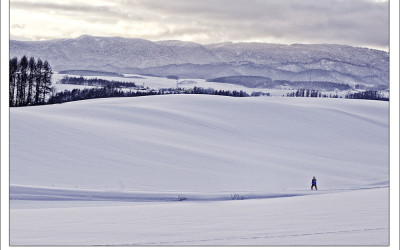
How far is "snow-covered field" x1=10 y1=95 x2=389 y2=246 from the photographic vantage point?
6461 mm

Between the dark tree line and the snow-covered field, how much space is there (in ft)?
20.9

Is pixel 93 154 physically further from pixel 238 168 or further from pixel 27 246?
pixel 27 246

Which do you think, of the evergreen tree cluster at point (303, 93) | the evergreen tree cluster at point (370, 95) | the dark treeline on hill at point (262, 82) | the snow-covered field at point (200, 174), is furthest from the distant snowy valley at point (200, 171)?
the dark treeline on hill at point (262, 82)

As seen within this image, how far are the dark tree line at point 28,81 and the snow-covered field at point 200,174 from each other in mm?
6365

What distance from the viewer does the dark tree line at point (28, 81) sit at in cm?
3409

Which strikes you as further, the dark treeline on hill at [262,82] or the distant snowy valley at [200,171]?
the dark treeline on hill at [262,82]

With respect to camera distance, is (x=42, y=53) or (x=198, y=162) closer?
(x=198, y=162)

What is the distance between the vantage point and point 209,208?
9.22 m

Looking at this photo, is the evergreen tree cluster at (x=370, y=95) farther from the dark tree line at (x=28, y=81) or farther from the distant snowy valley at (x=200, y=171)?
the dark tree line at (x=28, y=81)

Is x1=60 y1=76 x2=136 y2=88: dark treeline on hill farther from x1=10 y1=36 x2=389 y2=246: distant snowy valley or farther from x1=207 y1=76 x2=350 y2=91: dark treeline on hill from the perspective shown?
x1=10 y1=36 x2=389 y2=246: distant snowy valley

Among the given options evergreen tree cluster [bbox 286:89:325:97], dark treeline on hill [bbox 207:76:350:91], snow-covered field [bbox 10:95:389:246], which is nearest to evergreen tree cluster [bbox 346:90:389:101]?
snow-covered field [bbox 10:95:389:246]

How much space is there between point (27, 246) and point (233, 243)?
242cm

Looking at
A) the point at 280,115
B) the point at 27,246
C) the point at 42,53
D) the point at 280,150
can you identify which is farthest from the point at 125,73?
the point at 27,246

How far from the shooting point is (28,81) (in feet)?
118
